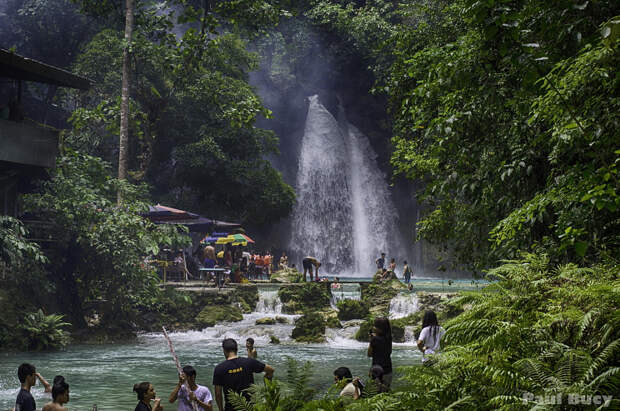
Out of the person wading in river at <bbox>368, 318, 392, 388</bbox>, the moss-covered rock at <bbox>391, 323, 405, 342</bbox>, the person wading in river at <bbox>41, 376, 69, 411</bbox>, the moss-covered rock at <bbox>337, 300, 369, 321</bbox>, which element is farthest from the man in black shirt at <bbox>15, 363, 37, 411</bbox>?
the moss-covered rock at <bbox>337, 300, 369, 321</bbox>

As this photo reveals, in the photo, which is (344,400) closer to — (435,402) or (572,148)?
A: (435,402)

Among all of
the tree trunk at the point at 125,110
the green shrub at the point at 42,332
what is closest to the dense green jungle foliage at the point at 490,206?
the green shrub at the point at 42,332

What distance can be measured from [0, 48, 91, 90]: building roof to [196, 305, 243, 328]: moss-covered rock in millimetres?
9274

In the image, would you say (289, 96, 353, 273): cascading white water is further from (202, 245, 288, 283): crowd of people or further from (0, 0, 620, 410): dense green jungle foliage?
(0, 0, 620, 410): dense green jungle foliage

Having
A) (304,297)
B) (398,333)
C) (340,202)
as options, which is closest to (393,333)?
(398,333)

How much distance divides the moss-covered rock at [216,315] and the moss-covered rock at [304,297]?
79.7 inches

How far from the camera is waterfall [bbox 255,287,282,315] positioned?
83.0ft

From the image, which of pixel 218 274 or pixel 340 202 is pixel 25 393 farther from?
pixel 340 202

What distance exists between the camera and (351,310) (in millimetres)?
23406

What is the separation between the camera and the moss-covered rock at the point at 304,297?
81.9 ft

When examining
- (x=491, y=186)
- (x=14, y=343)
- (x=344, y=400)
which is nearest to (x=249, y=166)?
(x=14, y=343)

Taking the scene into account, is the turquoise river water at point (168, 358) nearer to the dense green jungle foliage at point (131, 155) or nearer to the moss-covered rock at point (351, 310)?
the moss-covered rock at point (351, 310)

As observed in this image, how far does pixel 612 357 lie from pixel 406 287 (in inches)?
886

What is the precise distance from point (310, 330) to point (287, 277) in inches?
421
